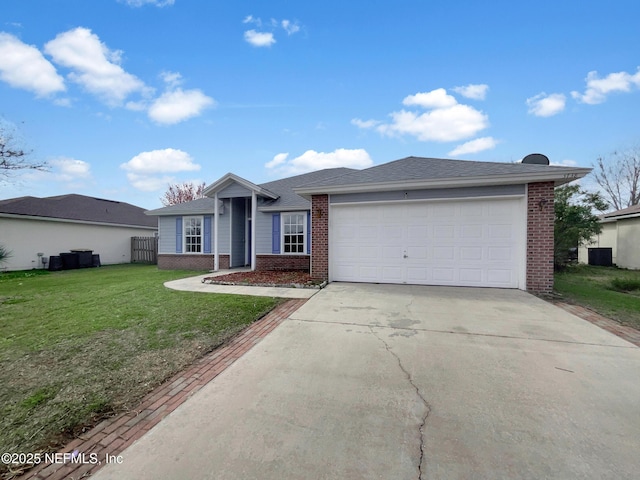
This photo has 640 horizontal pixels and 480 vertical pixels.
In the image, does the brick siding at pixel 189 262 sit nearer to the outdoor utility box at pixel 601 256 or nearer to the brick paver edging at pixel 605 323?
the brick paver edging at pixel 605 323

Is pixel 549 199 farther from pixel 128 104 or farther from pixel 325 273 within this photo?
pixel 128 104

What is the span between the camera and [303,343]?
13.3 feet

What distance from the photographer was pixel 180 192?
3500 cm

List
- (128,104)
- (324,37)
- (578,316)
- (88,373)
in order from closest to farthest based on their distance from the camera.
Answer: (88,373) < (578,316) < (324,37) < (128,104)

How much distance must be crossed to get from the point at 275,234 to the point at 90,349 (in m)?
8.82

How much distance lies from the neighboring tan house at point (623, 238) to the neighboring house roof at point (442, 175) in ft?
35.1

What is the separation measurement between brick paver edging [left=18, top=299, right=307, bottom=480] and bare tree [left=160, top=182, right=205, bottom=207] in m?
34.8

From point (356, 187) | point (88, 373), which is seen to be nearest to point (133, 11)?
point (356, 187)

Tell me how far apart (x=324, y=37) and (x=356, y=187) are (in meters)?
7.25

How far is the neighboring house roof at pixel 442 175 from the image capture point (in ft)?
22.6

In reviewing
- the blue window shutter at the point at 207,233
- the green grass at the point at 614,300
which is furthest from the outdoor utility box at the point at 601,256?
the blue window shutter at the point at 207,233

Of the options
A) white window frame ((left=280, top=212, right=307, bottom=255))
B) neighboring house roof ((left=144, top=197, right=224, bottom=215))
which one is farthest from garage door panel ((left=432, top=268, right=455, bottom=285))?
neighboring house roof ((left=144, top=197, right=224, bottom=215))

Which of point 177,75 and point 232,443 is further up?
point 177,75

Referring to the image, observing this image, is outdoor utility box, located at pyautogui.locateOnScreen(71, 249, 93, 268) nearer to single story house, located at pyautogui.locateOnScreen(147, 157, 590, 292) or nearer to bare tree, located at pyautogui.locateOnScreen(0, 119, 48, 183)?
bare tree, located at pyautogui.locateOnScreen(0, 119, 48, 183)
